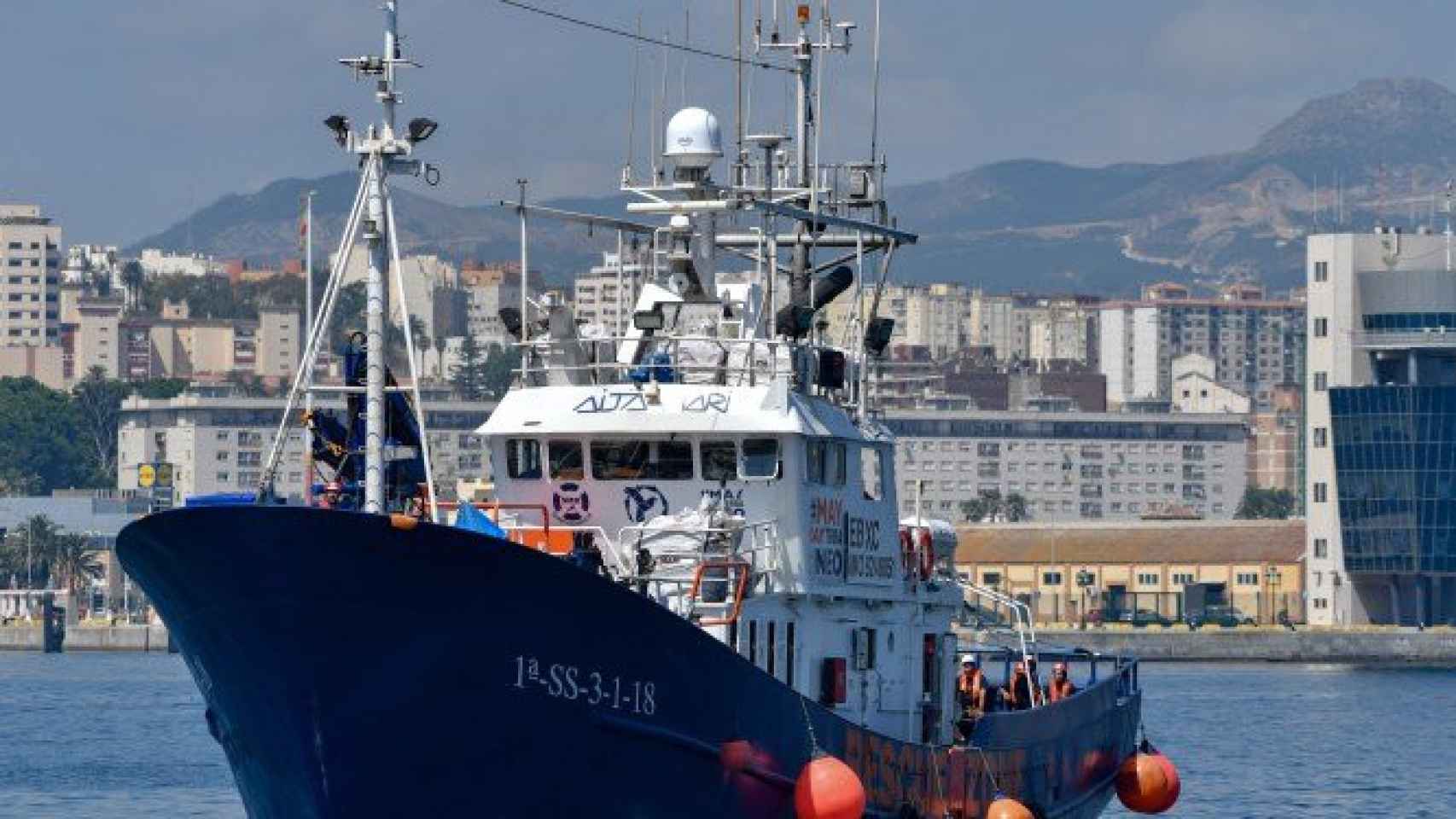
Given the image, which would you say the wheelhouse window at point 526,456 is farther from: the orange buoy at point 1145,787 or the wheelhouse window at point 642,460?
the orange buoy at point 1145,787

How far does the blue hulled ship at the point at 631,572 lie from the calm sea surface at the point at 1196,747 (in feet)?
70.8

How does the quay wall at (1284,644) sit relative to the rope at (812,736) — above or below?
below

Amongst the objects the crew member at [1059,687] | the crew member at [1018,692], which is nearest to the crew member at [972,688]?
the crew member at [1018,692]

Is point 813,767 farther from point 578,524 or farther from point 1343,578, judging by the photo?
point 1343,578

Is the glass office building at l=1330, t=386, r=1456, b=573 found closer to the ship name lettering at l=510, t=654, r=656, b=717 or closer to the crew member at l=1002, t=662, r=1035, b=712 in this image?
the crew member at l=1002, t=662, r=1035, b=712

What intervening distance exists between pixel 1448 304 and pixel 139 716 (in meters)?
108

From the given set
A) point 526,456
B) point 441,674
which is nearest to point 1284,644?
point 526,456

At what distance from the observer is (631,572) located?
38312 mm

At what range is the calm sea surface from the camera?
67562 millimetres

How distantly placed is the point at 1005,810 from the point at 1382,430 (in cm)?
15112

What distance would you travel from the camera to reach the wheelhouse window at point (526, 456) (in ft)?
132

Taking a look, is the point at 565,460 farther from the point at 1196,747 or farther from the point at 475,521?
the point at 1196,747

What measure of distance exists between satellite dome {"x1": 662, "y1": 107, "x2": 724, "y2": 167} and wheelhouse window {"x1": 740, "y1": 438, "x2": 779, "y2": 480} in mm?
4470

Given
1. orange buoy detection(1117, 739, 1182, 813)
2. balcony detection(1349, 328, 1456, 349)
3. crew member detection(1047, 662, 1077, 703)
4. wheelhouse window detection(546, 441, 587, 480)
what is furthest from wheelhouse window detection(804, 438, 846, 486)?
balcony detection(1349, 328, 1456, 349)
